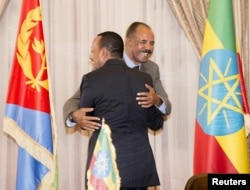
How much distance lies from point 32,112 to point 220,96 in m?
1.23

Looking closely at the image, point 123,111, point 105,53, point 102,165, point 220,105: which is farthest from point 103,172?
point 220,105

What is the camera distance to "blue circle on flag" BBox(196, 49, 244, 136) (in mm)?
2949

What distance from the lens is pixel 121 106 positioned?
2.65 meters

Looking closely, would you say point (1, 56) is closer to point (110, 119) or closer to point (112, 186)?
point (110, 119)

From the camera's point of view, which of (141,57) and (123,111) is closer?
(123,111)

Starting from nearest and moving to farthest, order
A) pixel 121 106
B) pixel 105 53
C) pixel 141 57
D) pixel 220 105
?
pixel 121 106
pixel 105 53
pixel 220 105
pixel 141 57

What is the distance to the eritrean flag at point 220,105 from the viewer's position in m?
2.96

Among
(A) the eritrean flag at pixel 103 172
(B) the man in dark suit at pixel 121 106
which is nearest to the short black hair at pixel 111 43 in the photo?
(B) the man in dark suit at pixel 121 106

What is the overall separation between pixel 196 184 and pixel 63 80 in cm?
249

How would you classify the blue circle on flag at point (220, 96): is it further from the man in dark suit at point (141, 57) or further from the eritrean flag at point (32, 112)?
the eritrean flag at point (32, 112)

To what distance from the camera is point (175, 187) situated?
429 cm

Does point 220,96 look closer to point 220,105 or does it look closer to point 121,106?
point 220,105

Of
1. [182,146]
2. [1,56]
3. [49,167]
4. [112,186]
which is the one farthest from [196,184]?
[1,56]

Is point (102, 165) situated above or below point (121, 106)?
below
